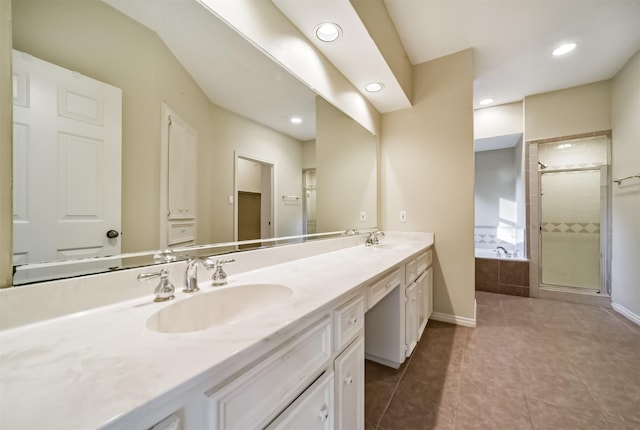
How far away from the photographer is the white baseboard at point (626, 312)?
2430mm

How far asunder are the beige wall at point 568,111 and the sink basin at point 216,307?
159 inches

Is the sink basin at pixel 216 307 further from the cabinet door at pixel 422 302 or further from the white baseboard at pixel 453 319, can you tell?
the white baseboard at pixel 453 319

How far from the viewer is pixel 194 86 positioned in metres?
1.03

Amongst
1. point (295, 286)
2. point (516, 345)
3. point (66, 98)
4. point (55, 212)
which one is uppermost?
point (66, 98)

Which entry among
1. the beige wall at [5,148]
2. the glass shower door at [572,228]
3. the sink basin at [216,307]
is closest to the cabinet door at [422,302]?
the sink basin at [216,307]

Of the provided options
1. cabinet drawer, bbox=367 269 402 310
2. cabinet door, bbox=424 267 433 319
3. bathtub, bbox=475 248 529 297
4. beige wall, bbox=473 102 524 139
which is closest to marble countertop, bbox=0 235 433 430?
cabinet drawer, bbox=367 269 402 310

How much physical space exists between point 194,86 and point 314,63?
3.04 ft

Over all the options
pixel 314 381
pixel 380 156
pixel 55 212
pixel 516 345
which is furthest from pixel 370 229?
pixel 55 212

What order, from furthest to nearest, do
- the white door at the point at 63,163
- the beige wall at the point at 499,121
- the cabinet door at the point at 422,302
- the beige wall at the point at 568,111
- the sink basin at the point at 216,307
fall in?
the beige wall at the point at 499,121 < the beige wall at the point at 568,111 < the cabinet door at the point at 422,302 < the sink basin at the point at 216,307 < the white door at the point at 63,163

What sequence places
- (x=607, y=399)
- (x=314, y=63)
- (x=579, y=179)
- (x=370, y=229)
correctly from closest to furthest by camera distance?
(x=607, y=399) < (x=314, y=63) < (x=370, y=229) < (x=579, y=179)

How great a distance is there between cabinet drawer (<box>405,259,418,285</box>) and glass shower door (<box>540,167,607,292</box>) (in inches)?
110

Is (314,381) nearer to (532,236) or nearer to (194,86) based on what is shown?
(194,86)

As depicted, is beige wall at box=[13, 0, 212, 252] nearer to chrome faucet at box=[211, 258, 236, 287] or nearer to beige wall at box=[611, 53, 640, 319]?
chrome faucet at box=[211, 258, 236, 287]

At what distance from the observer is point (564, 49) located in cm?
242
